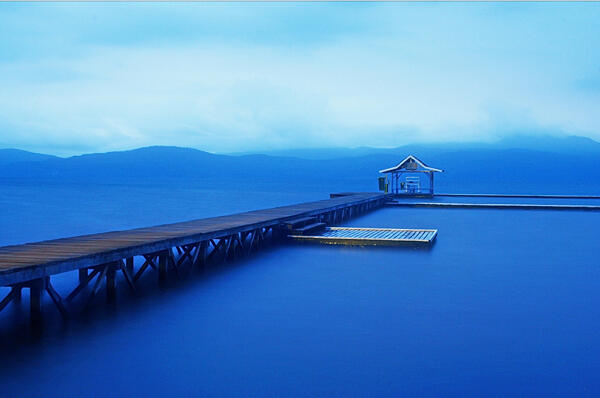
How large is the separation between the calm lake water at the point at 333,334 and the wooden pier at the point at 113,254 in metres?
0.28

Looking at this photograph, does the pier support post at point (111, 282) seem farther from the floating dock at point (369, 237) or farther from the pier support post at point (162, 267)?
the floating dock at point (369, 237)

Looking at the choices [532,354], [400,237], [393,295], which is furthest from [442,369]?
[400,237]

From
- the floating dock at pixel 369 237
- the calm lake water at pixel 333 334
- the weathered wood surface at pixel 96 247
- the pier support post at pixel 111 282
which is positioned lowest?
the calm lake water at pixel 333 334

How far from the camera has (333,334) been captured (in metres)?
5.35

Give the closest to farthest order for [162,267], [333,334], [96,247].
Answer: [333,334] → [96,247] → [162,267]

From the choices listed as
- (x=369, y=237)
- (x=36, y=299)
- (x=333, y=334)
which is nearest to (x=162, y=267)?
(x=36, y=299)

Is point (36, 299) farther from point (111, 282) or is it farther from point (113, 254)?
point (111, 282)

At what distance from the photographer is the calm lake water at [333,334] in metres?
4.20

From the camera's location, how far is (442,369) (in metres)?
4.46

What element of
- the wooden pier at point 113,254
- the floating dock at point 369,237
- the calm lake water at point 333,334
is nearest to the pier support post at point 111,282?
the wooden pier at point 113,254

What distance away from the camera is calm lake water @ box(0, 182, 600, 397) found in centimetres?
420

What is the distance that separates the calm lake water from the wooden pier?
0.92 feet

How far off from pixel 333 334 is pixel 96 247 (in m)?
2.84

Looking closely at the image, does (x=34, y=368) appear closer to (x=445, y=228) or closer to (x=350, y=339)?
(x=350, y=339)
